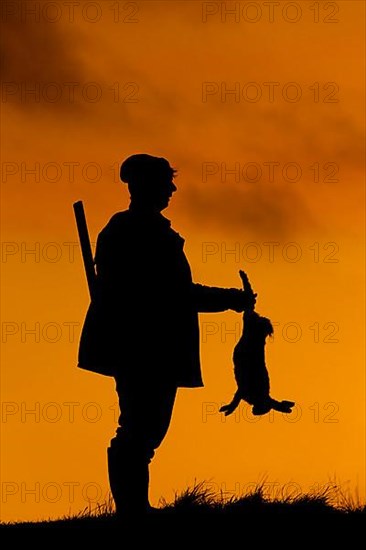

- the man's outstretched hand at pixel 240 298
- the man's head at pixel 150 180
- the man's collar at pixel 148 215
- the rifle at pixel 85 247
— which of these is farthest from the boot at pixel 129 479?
the man's head at pixel 150 180

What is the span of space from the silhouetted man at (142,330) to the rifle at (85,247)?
0.21m

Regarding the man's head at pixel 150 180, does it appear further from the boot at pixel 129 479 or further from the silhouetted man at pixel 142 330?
the boot at pixel 129 479

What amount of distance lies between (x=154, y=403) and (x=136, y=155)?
1.91 meters

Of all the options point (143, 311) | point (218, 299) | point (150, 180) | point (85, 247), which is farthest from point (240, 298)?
point (85, 247)

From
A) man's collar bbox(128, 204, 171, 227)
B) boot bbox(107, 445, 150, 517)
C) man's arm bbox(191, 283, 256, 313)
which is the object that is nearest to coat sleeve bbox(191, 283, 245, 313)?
man's arm bbox(191, 283, 256, 313)

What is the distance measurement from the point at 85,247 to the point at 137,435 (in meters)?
1.58

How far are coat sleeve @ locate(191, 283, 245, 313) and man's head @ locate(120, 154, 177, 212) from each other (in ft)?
2.32

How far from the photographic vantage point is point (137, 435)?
9781 mm

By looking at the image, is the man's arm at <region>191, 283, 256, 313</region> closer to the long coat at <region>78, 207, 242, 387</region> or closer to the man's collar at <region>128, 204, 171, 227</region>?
the long coat at <region>78, 207, 242, 387</region>

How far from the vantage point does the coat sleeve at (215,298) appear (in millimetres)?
9984

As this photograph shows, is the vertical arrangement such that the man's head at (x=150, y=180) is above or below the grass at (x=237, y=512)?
above

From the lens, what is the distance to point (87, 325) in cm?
992

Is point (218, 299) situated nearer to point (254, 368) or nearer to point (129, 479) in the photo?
point (254, 368)

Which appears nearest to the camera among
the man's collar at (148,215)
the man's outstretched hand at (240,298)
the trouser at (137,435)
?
the trouser at (137,435)
